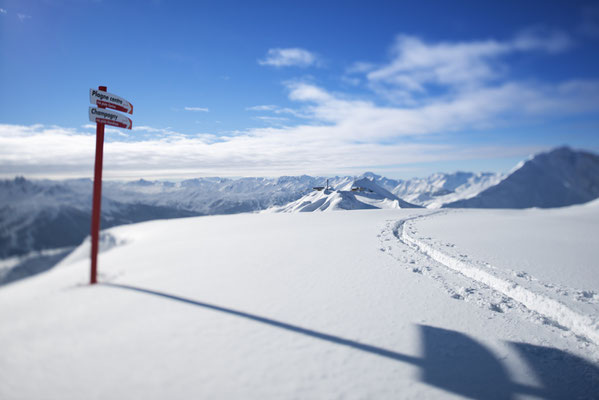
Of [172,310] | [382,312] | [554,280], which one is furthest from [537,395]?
[554,280]

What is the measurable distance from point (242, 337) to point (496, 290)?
6107 millimetres

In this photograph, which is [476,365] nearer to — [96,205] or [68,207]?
[96,205]

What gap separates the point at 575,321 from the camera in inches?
179

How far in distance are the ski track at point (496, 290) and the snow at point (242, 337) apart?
8cm

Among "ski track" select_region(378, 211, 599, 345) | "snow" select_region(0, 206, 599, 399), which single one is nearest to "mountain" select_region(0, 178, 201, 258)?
"snow" select_region(0, 206, 599, 399)

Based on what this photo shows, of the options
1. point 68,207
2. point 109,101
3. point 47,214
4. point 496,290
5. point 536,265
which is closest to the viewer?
point 47,214

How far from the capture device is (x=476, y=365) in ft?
10.5

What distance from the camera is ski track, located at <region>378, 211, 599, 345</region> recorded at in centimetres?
451

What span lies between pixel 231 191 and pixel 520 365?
241 inches

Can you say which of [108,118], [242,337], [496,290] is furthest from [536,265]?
[108,118]

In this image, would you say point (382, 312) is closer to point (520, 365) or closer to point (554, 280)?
point (520, 365)

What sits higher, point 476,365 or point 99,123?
point 99,123

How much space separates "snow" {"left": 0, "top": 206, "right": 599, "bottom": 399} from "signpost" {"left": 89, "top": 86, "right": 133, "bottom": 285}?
4.2 inches

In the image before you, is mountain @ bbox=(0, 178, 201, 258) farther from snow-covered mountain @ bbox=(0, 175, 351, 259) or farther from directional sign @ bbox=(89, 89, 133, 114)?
directional sign @ bbox=(89, 89, 133, 114)
